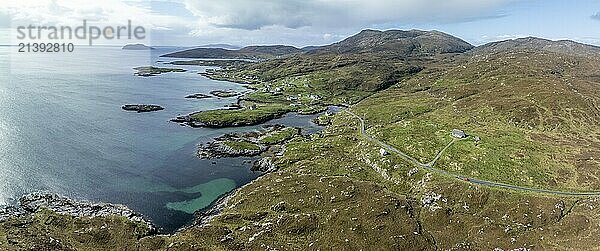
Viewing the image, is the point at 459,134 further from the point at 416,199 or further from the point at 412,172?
the point at 416,199

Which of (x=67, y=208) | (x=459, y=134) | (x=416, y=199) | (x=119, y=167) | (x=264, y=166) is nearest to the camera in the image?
(x=67, y=208)

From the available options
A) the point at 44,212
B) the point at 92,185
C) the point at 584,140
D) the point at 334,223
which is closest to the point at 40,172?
the point at 92,185

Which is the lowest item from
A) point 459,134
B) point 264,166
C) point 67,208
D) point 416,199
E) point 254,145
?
point 67,208

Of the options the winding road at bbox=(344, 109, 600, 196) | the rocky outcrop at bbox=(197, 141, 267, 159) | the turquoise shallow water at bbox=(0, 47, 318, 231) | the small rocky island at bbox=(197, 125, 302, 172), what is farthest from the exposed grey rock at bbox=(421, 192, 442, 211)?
the rocky outcrop at bbox=(197, 141, 267, 159)

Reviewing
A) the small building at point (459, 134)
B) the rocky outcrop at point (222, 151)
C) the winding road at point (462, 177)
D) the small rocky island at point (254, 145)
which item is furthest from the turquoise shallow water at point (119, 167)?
the small building at point (459, 134)

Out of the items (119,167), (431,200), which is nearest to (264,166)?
(119,167)

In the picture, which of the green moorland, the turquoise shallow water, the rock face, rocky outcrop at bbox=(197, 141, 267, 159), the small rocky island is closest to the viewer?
the green moorland

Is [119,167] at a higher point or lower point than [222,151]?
lower

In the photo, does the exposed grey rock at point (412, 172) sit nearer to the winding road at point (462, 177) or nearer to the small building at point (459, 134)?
the winding road at point (462, 177)

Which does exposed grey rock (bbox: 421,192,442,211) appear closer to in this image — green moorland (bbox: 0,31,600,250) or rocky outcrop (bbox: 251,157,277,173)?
green moorland (bbox: 0,31,600,250)
